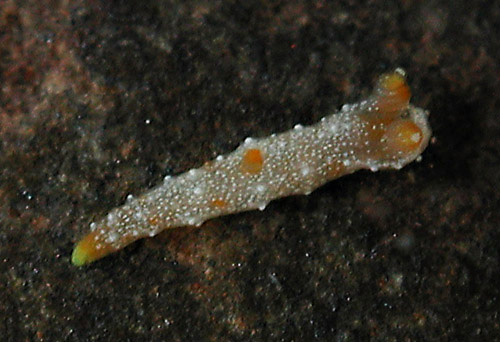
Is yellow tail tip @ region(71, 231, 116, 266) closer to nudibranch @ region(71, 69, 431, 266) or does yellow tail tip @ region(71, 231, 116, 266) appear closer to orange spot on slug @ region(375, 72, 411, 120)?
nudibranch @ region(71, 69, 431, 266)

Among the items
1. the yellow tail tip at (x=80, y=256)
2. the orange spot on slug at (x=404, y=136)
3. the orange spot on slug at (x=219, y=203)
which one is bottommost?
the orange spot on slug at (x=404, y=136)

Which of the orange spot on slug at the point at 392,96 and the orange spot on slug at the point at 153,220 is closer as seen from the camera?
the orange spot on slug at the point at 153,220

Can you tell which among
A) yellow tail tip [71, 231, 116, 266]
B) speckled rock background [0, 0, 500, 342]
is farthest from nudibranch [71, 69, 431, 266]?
speckled rock background [0, 0, 500, 342]

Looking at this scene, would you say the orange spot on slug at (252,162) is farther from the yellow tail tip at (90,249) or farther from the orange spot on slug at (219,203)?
the yellow tail tip at (90,249)

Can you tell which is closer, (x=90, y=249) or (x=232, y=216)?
(x=90, y=249)

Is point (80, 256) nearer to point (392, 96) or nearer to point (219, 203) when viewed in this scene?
point (219, 203)

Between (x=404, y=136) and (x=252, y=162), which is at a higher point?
(x=252, y=162)

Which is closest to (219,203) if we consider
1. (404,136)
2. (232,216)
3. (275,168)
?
(232,216)

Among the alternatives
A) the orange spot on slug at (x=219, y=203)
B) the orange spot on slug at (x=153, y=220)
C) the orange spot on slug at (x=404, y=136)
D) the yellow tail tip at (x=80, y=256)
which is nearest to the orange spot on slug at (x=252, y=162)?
the orange spot on slug at (x=219, y=203)

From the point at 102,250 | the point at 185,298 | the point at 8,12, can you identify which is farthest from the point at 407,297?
the point at 8,12
